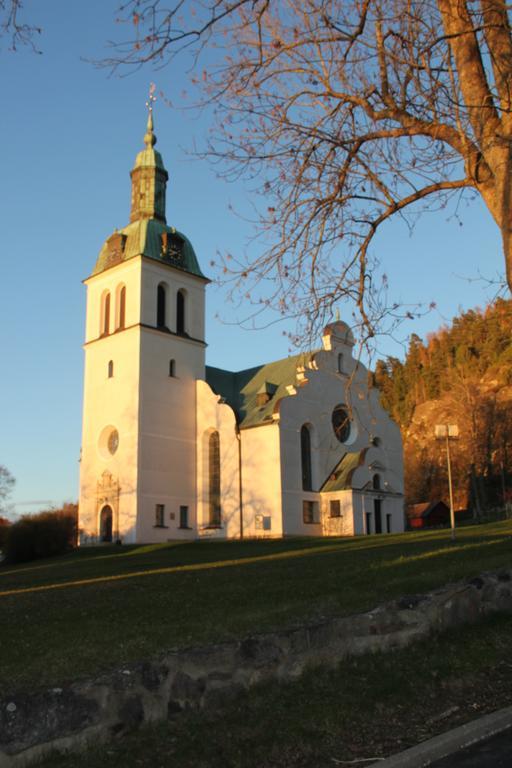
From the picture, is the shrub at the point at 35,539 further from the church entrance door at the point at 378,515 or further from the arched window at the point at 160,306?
the church entrance door at the point at 378,515

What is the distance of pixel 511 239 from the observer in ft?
24.6

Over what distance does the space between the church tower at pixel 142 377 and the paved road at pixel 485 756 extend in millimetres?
35414

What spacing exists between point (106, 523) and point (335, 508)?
1323cm

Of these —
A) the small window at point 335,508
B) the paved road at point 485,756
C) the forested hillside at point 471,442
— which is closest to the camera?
the paved road at point 485,756

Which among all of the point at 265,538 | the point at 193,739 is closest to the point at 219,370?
the point at 265,538

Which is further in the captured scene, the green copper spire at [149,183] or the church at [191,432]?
the green copper spire at [149,183]

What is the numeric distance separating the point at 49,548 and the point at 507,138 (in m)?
37.9

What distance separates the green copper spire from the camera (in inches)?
1903

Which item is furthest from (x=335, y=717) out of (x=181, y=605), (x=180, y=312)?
(x=180, y=312)

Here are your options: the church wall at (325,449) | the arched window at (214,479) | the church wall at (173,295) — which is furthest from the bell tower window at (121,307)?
the church wall at (325,449)

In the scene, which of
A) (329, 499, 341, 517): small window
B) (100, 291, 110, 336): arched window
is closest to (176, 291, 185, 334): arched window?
(100, 291, 110, 336): arched window

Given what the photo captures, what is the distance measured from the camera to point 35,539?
40.8 meters

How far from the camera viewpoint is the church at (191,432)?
41.1m

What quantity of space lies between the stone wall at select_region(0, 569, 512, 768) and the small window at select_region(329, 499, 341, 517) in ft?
108
